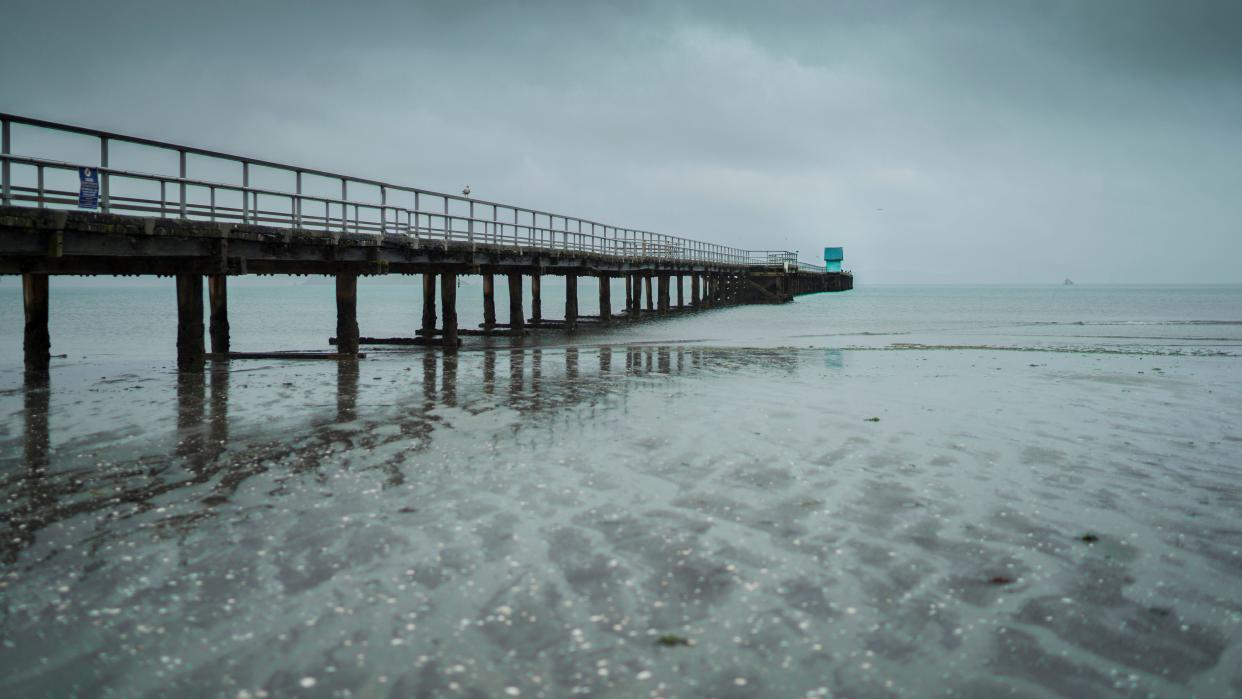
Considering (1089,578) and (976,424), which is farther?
(976,424)

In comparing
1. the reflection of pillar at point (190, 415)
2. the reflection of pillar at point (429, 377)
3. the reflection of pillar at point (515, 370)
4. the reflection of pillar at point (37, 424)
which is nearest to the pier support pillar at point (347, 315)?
the reflection of pillar at point (429, 377)

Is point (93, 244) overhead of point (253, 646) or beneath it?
overhead

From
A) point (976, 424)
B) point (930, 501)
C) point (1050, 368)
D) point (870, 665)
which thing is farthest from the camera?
point (1050, 368)

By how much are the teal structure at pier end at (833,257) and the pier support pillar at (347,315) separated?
11089 cm

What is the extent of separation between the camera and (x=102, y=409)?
39.3ft

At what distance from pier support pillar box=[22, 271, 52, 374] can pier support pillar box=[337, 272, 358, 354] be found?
6.12 metres

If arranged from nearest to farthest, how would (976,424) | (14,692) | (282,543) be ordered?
(14,692) < (282,543) < (976,424)

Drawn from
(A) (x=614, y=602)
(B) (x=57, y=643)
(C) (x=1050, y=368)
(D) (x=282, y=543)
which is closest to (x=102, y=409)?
(D) (x=282, y=543)

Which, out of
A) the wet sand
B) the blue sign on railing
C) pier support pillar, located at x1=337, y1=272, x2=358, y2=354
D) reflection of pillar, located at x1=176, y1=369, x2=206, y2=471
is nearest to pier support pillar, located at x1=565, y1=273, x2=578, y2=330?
pier support pillar, located at x1=337, y1=272, x2=358, y2=354

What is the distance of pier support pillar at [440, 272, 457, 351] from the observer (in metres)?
26.2

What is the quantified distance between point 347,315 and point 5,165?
10737mm

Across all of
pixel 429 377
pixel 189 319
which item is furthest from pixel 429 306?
pixel 429 377

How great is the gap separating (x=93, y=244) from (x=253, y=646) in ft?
41.2

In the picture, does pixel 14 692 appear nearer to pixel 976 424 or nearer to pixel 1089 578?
pixel 1089 578
